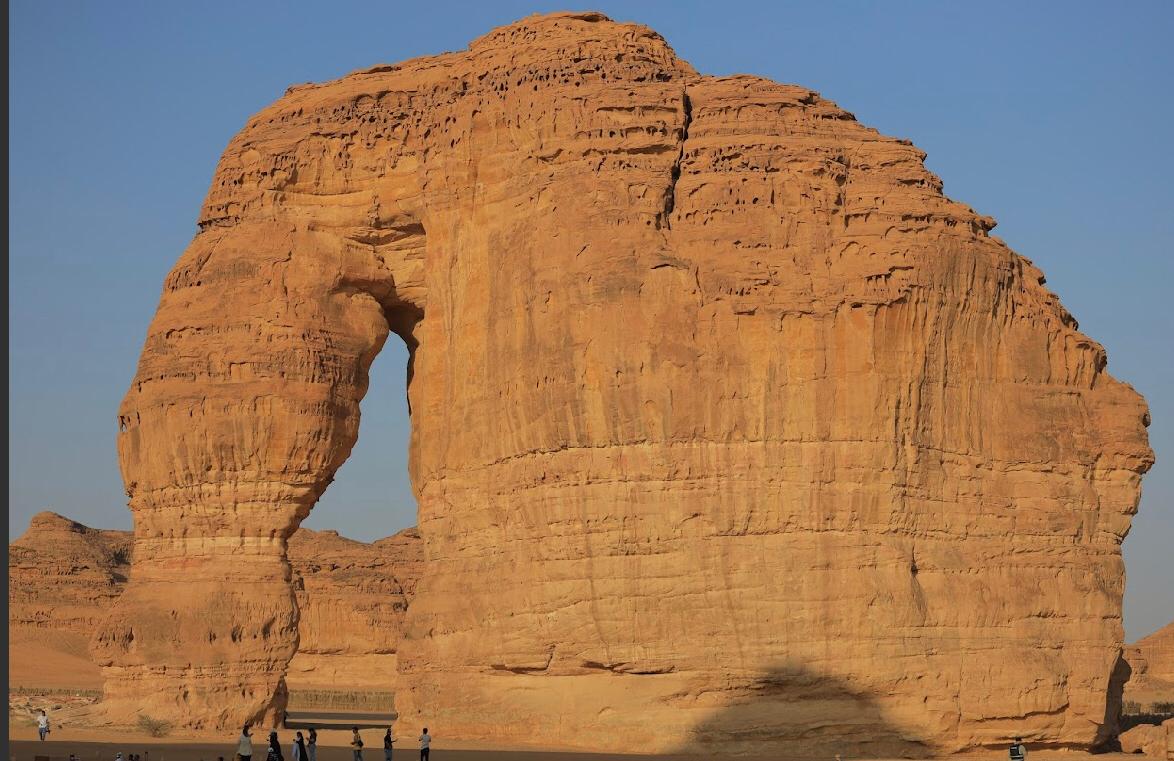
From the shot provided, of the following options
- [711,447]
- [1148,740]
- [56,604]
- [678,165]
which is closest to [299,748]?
[711,447]

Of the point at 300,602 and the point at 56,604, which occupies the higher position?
the point at 56,604

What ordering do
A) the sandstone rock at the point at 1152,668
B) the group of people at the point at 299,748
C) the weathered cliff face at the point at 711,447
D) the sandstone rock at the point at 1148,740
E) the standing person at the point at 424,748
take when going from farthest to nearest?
the sandstone rock at the point at 1152,668 < the sandstone rock at the point at 1148,740 < the weathered cliff face at the point at 711,447 < the standing person at the point at 424,748 < the group of people at the point at 299,748

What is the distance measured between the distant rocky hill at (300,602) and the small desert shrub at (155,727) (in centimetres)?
2648

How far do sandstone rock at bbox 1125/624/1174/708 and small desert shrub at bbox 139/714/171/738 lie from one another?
131ft

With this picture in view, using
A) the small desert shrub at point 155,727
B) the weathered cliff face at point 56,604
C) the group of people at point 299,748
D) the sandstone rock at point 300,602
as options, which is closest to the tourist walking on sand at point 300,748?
the group of people at point 299,748

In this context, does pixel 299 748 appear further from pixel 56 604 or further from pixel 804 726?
pixel 56 604

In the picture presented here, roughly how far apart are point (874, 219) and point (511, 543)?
32.6ft

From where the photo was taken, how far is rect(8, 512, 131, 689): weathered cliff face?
73500 millimetres

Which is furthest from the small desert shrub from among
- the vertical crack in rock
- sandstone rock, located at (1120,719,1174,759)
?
sandstone rock, located at (1120,719,1174,759)

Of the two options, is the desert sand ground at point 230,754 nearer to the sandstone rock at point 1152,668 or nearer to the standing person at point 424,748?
the standing person at point 424,748

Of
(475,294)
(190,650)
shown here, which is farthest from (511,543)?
(190,650)

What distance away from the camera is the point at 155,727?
41094 mm

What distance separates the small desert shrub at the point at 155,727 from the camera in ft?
134

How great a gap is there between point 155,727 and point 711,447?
1523cm
